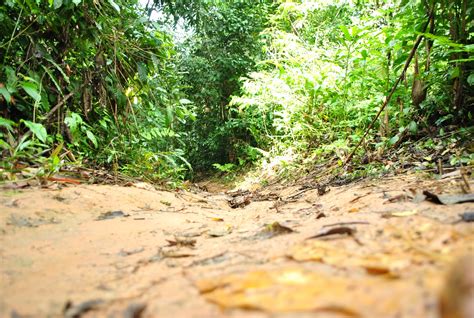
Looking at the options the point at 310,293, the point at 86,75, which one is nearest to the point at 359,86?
the point at 86,75

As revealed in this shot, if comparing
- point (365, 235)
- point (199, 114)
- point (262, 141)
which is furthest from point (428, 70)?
point (199, 114)

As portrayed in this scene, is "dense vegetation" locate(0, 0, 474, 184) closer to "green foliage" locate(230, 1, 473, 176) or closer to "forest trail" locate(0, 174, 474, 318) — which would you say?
"green foliage" locate(230, 1, 473, 176)

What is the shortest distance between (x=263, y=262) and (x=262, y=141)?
7253 millimetres

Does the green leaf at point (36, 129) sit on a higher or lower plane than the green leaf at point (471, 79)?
lower

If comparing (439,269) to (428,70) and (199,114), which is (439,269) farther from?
(199,114)

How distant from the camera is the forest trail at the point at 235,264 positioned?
547mm

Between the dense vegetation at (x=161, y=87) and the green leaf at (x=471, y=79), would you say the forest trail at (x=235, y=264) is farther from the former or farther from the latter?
the green leaf at (x=471, y=79)

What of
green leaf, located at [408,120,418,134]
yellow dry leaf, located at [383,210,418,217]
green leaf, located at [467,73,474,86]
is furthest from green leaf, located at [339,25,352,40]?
yellow dry leaf, located at [383,210,418,217]

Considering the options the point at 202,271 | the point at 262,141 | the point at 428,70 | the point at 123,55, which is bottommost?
the point at 262,141

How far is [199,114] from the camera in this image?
10039 millimetres

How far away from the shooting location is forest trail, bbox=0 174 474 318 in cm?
55

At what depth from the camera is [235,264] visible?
2.89 feet

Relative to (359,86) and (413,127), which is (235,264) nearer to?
(413,127)

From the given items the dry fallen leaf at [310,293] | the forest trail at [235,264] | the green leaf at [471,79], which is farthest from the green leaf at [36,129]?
the green leaf at [471,79]
